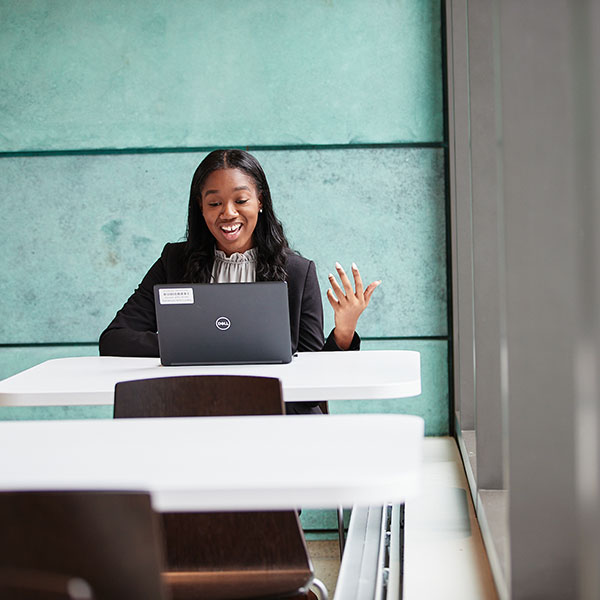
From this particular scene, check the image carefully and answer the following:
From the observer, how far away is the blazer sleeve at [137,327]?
9.25ft

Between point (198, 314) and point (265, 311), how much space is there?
0.20 metres

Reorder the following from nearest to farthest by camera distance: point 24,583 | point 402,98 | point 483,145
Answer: point 24,583 → point 483,145 → point 402,98

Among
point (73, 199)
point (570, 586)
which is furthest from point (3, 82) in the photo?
point (570, 586)

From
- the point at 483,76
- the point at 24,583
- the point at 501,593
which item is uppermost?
the point at 483,76

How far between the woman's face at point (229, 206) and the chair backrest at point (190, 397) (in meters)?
1.23

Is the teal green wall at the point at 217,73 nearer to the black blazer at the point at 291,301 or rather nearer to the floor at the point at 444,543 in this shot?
the black blazer at the point at 291,301

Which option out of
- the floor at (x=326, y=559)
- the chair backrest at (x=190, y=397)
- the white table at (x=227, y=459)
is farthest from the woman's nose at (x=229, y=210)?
the floor at (x=326, y=559)

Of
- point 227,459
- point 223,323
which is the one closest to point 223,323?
point 223,323

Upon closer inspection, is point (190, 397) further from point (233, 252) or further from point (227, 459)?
point (233, 252)

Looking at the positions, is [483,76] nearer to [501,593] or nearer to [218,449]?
[501,593]

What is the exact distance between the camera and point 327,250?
418cm

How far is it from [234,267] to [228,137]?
3.87 feet

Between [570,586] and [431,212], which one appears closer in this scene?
[570,586]

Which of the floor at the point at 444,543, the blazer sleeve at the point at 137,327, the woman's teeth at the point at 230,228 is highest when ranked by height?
the woman's teeth at the point at 230,228
